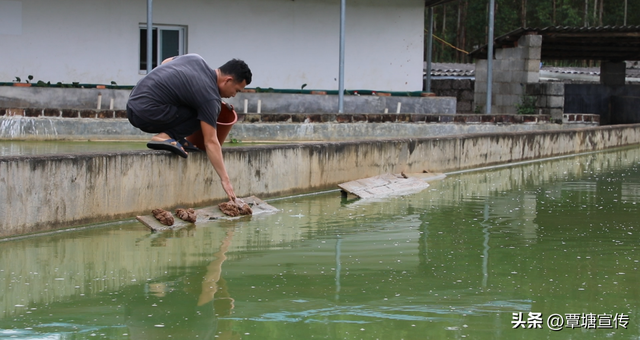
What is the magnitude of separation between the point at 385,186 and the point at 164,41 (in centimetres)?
1172

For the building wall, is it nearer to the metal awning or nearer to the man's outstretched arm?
the metal awning

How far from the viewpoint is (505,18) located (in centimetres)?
4928

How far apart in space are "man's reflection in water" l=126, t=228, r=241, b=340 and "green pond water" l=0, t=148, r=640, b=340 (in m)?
0.01

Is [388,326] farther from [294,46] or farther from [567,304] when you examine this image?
[294,46]

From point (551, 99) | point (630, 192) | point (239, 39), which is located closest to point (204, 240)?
point (630, 192)

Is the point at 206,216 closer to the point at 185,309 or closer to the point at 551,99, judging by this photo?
the point at 185,309

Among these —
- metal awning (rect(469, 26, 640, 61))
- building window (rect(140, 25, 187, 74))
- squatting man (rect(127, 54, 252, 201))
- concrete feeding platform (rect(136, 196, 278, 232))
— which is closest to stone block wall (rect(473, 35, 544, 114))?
metal awning (rect(469, 26, 640, 61))

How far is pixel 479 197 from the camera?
9.30 meters

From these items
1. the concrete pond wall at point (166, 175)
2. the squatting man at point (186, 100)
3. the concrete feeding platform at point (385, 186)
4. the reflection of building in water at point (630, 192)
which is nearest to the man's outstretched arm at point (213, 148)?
the squatting man at point (186, 100)

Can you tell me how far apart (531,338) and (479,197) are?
5.38 meters

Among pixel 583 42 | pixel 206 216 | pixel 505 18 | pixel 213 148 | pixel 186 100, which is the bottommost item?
pixel 206 216

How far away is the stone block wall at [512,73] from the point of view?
70.8 feet

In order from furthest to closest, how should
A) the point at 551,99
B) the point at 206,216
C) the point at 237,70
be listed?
the point at 551,99, the point at 206,216, the point at 237,70

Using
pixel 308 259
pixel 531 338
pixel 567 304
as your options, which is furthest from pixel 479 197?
pixel 531 338
